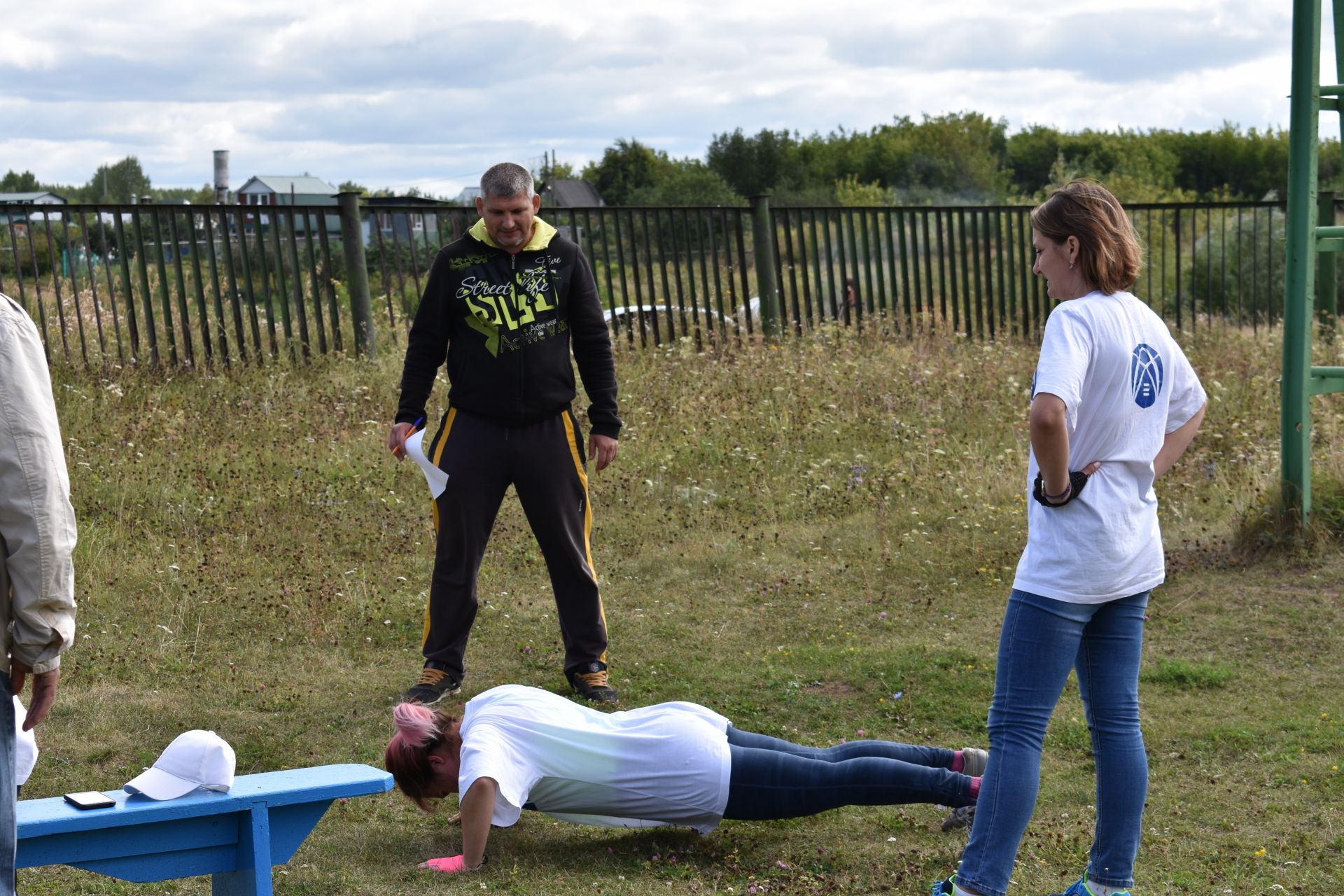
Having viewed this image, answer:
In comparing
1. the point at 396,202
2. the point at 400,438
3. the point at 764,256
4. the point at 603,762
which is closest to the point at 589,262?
the point at 764,256

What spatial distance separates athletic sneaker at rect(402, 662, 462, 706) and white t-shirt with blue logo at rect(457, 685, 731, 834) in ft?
4.80

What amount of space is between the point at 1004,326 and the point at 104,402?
9.19 metres

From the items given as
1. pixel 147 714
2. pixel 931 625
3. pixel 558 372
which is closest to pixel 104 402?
pixel 147 714

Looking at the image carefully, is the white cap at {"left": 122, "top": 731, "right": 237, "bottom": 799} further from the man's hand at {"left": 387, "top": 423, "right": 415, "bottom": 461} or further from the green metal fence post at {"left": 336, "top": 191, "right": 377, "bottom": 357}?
the green metal fence post at {"left": 336, "top": 191, "right": 377, "bottom": 357}

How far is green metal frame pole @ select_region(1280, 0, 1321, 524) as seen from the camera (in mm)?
6820

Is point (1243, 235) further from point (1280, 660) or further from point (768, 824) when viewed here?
point (768, 824)

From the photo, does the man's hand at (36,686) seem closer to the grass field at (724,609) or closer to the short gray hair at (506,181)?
the grass field at (724,609)

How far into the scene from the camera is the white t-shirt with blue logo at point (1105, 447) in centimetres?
309

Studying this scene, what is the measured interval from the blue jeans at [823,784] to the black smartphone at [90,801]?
1.70m

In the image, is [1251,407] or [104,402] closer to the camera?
[104,402]

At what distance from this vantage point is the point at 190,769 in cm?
321

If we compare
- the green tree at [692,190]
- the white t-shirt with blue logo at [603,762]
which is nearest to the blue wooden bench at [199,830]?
the white t-shirt with blue logo at [603,762]

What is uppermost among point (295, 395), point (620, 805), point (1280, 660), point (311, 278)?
point (311, 278)

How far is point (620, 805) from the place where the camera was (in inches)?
153
